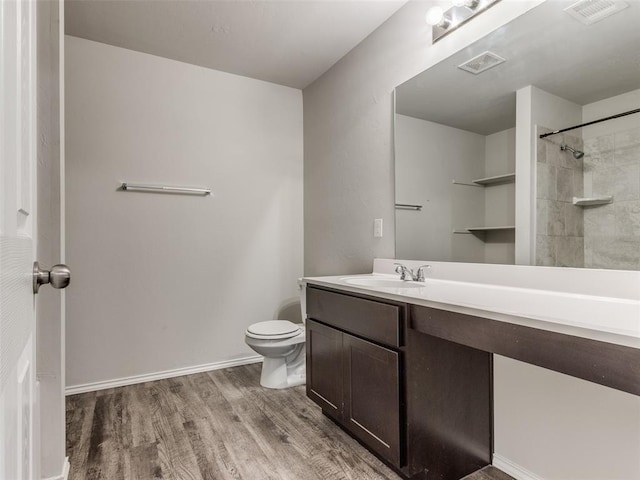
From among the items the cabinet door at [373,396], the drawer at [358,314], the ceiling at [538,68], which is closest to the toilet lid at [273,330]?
the drawer at [358,314]

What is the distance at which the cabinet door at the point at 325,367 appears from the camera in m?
1.72

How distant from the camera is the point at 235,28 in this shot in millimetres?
2225

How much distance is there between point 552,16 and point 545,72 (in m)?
0.20

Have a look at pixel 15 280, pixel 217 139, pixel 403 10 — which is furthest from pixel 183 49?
pixel 15 280

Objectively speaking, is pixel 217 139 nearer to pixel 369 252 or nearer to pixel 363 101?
pixel 363 101

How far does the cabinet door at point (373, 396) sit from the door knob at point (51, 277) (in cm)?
111

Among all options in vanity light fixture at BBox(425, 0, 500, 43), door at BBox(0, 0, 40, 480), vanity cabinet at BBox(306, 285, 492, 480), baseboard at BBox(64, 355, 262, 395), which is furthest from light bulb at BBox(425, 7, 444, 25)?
baseboard at BBox(64, 355, 262, 395)

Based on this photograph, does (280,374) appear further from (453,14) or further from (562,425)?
(453,14)

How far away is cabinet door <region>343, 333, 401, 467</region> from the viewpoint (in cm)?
138

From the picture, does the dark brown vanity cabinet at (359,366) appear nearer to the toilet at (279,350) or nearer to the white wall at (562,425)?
the toilet at (279,350)

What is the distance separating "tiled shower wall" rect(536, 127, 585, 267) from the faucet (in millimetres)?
536

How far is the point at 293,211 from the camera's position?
3082mm

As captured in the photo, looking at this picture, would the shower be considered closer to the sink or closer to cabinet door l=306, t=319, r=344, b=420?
the sink

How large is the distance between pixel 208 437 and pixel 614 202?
200 centimetres
